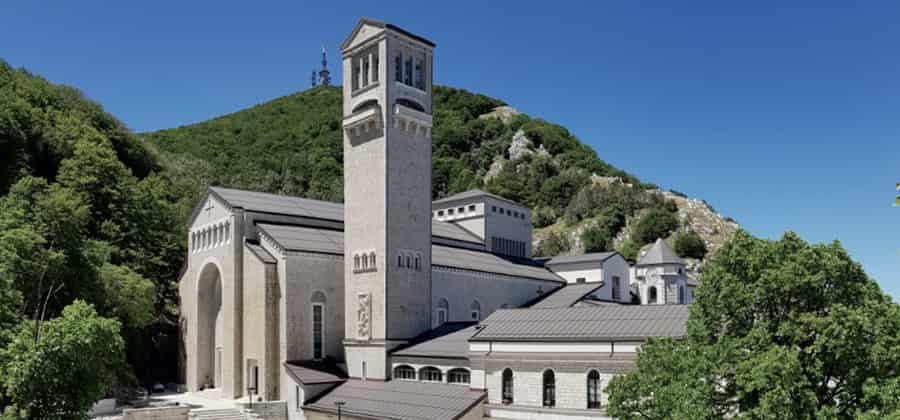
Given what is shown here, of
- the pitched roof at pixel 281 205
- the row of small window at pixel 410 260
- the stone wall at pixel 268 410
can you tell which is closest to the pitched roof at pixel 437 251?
the pitched roof at pixel 281 205

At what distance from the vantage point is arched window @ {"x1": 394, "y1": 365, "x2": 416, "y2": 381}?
3047 centimetres

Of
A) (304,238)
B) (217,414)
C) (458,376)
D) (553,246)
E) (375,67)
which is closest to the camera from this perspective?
(458,376)

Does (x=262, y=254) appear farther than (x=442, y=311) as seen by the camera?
No

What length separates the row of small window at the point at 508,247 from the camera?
48.4 meters

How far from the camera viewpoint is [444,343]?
99.5ft

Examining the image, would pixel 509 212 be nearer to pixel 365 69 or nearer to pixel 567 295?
pixel 567 295

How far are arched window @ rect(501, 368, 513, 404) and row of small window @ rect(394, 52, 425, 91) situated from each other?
50.2 feet

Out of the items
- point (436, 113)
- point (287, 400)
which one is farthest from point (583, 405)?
point (436, 113)

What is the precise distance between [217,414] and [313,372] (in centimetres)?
462

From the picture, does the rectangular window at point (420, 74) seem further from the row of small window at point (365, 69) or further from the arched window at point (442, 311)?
the arched window at point (442, 311)

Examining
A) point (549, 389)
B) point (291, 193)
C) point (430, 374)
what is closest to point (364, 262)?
point (430, 374)

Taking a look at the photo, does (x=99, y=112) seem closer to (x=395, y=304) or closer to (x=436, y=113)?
(x=395, y=304)

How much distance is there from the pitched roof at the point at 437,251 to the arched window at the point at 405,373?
6925 mm

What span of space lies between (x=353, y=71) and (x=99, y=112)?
36727 mm
